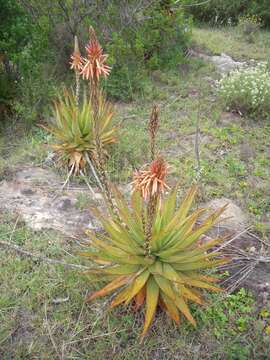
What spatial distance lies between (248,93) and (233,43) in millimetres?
4042

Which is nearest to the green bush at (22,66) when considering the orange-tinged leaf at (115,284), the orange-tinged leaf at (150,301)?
the orange-tinged leaf at (115,284)

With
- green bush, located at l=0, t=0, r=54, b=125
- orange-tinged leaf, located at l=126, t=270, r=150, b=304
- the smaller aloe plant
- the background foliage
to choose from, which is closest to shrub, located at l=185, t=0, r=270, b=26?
the background foliage

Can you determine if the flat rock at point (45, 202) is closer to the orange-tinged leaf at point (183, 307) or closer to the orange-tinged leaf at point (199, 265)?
the orange-tinged leaf at point (199, 265)

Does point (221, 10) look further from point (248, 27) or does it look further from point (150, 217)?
point (150, 217)

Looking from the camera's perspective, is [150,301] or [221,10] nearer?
[150,301]

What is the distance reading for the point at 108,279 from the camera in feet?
9.14

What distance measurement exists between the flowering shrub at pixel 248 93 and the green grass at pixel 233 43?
8.36ft

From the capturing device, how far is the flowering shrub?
5.57 meters

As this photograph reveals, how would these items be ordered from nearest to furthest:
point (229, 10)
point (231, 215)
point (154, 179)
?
1. point (154, 179)
2. point (231, 215)
3. point (229, 10)

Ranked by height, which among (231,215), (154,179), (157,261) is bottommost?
(231,215)

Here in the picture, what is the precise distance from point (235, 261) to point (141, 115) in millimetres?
3121

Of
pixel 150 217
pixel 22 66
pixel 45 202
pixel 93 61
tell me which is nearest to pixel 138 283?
pixel 150 217

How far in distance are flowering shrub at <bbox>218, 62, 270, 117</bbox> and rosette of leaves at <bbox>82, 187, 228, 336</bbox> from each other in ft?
10.7

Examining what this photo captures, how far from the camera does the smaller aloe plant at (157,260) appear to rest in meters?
2.62
